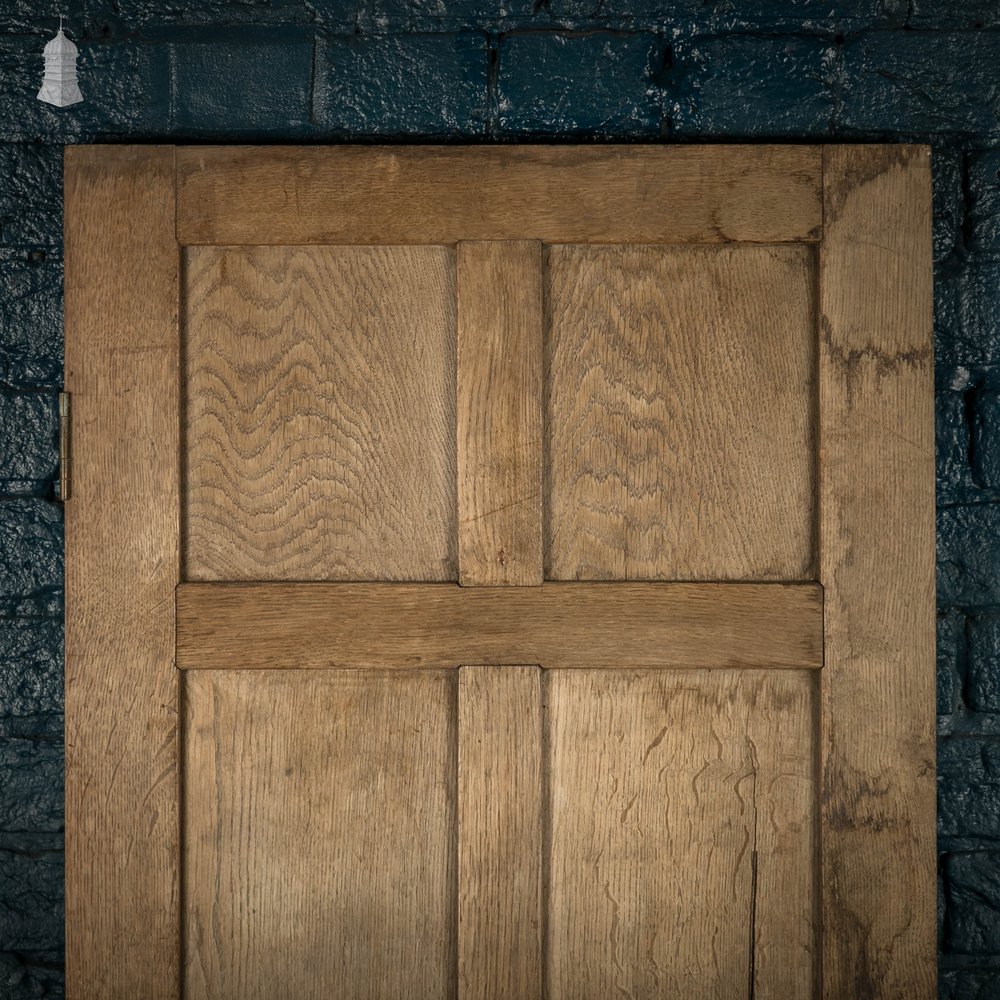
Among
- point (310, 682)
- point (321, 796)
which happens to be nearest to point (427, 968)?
point (321, 796)

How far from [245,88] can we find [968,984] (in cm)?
158

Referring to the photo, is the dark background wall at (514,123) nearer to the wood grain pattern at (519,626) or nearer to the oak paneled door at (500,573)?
the oak paneled door at (500,573)

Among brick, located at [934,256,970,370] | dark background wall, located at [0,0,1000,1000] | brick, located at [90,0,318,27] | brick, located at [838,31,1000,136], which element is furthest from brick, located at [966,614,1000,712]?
brick, located at [90,0,318,27]

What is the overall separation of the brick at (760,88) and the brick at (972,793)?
874mm

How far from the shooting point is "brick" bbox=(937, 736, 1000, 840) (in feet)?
3.69

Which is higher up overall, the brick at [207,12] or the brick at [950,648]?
the brick at [207,12]

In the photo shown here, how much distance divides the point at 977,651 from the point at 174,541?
110 centimetres

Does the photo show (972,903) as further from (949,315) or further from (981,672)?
(949,315)

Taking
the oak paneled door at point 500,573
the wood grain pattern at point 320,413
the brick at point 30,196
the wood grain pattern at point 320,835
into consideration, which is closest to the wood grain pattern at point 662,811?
the oak paneled door at point 500,573

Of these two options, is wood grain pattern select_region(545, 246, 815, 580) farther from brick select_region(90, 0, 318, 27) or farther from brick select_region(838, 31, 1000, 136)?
brick select_region(90, 0, 318, 27)

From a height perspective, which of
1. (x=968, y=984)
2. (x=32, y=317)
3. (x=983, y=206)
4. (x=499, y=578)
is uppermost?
(x=983, y=206)

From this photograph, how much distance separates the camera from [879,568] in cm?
108

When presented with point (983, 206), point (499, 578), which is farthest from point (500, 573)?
point (983, 206)

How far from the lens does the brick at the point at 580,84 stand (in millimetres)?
1122
